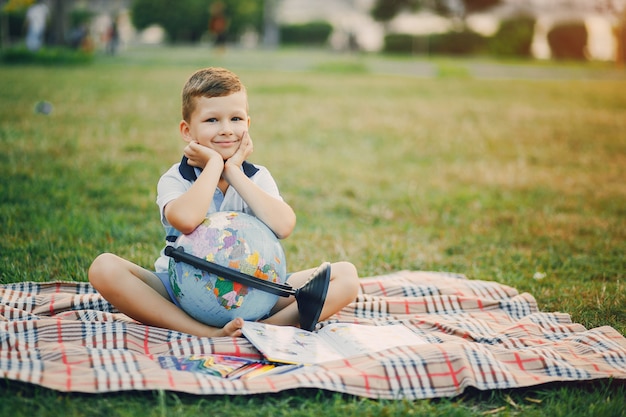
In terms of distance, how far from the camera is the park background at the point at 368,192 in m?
3.23

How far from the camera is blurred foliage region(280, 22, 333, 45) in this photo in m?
50.4

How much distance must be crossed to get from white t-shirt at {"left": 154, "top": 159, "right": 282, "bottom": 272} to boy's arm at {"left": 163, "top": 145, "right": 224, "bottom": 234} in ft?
0.47

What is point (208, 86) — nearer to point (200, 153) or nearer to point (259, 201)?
point (200, 153)

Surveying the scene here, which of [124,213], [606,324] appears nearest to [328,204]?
[124,213]

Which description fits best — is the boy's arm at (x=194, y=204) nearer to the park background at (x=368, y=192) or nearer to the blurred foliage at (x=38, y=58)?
the park background at (x=368, y=192)

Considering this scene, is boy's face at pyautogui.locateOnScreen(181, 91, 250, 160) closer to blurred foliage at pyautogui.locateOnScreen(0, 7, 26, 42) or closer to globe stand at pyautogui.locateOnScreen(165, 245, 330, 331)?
globe stand at pyautogui.locateOnScreen(165, 245, 330, 331)

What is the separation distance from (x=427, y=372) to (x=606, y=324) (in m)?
1.64

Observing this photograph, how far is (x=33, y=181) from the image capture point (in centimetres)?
701

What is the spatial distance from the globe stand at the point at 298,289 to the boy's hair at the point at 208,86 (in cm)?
82

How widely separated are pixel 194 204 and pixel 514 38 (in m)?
39.0

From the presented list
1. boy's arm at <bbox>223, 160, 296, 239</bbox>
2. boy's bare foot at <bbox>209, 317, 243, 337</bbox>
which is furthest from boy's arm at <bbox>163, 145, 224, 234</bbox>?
boy's bare foot at <bbox>209, 317, 243, 337</bbox>

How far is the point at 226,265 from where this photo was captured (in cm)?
339

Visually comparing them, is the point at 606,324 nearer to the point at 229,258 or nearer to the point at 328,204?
the point at 229,258

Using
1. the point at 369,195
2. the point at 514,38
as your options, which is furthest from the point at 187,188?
the point at 514,38
